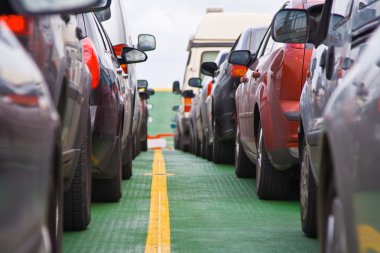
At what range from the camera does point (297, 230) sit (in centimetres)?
743

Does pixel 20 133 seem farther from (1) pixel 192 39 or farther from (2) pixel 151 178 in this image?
(1) pixel 192 39

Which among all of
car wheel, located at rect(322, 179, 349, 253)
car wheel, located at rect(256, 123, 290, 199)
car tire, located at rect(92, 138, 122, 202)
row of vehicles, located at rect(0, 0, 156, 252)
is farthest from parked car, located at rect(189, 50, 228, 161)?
car wheel, located at rect(322, 179, 349, 253)

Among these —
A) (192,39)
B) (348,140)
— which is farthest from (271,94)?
(192,39)

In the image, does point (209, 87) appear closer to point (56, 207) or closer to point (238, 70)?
point (238, 70)

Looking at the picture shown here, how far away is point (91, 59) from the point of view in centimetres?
781

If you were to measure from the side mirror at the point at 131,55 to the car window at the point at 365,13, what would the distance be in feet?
18.3

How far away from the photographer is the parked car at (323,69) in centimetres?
516

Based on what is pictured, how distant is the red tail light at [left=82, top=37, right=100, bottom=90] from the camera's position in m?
7.70

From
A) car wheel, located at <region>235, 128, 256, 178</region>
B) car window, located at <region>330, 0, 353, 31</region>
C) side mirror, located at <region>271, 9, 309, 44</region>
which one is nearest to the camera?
car window, located at <region>330, 0, 353, 31</region>

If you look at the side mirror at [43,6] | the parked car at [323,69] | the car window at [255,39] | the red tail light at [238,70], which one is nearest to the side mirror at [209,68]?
the red tail light at [238,70]

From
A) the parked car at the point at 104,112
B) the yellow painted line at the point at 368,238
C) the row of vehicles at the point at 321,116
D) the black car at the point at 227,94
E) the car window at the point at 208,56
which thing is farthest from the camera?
the car window at the point at 208,56

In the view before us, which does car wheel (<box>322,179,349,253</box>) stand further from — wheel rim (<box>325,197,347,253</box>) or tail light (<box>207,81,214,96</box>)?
tail light (<box>207,81,214,96</box>)

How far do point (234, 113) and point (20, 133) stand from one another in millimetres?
A: 10908

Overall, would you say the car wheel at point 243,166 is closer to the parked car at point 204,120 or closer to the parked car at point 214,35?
the parked car at point 204,120
